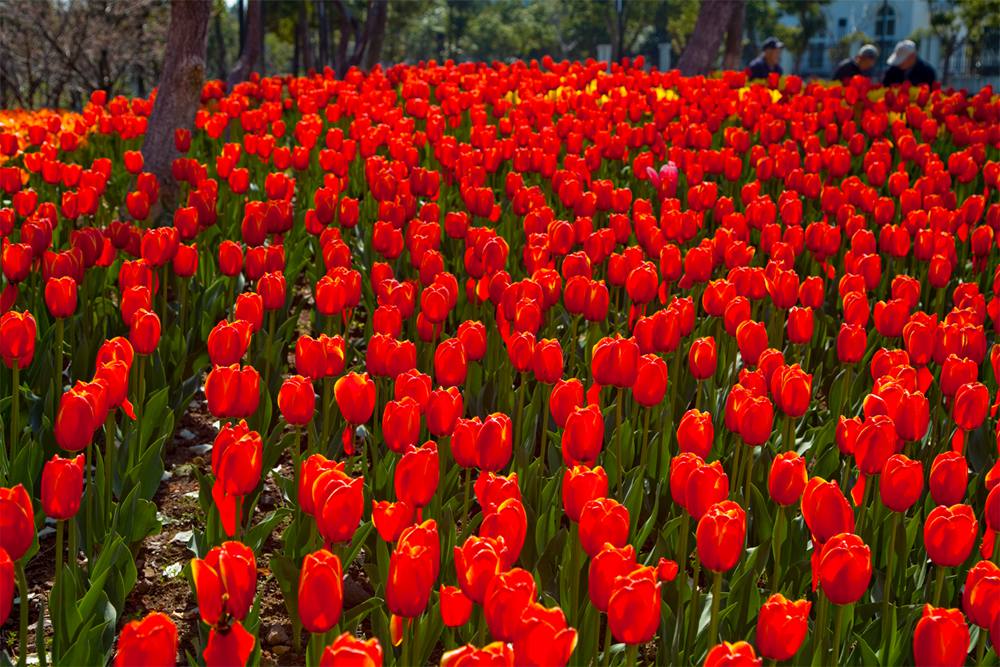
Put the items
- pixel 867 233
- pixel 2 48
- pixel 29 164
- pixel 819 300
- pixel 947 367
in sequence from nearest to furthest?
pixel 947 367 < pixel 819 300 < pixel 867 233 < pixel 29 164 < pixel 2 48

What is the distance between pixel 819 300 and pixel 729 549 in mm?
2290

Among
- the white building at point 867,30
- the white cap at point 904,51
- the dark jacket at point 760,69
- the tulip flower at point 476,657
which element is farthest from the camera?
the white building at point 867,30

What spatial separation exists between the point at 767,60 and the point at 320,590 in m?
14.2

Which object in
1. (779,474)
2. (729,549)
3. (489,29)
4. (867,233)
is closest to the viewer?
(729,549)

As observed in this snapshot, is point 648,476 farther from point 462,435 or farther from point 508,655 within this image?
point 508,655

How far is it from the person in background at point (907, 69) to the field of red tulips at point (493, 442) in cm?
805

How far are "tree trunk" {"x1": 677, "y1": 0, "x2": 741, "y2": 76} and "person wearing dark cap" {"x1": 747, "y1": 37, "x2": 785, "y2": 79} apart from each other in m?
1.31

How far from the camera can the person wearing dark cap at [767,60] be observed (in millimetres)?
14781

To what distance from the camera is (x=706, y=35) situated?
55.0 feet

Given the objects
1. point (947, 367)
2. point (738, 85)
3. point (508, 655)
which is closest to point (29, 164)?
point (947, 367)

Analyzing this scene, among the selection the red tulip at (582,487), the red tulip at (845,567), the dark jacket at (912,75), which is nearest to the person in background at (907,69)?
the dark jacket at (912,75)

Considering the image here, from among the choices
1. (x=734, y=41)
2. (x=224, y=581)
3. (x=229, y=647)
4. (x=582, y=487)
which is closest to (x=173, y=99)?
(x=582, y=487)

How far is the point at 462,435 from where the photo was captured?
2.76 meters

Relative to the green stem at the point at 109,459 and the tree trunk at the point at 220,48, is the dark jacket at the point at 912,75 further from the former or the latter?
the tree trunk at the point at 220,48
